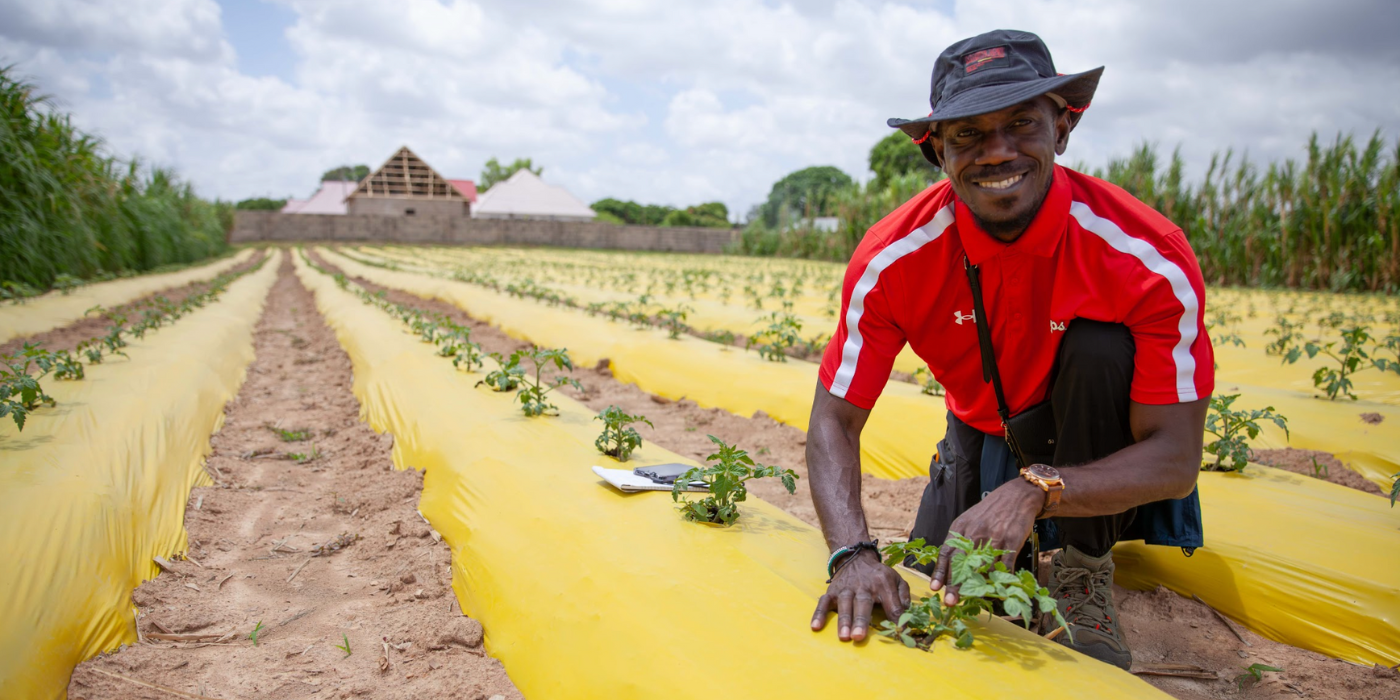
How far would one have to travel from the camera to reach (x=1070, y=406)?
1.65 m

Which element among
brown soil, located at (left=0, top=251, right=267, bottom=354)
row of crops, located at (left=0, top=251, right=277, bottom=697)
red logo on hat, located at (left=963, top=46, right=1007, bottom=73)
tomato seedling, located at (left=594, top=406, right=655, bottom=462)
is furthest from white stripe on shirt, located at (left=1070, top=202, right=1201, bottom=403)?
brown soil, located at (left=0, top=251, right=267, bottom=354)

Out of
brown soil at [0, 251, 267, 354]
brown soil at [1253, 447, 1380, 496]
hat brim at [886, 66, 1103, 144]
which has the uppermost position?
hat brim at [886, 66, 1103, 144]

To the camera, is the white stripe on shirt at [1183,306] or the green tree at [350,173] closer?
the white stripe on shirt at [1183,306]

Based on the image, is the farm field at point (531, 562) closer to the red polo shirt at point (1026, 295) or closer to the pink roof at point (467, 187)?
the red polo shirt at point (1026, 295)

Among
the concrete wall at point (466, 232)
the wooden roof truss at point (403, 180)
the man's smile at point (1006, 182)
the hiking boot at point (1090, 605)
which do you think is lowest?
the hiking boot at point (1090, 605)

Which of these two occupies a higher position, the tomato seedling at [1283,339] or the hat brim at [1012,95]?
the hat brim at [1012,95]

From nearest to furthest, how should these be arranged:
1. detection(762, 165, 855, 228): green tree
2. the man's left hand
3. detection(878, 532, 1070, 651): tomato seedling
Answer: detection(878, 532, 1070, 651): tomato seedling
the man's left hand
detection(762, 165, 855, 228): green tree

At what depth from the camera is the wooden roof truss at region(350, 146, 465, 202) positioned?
3694 cm

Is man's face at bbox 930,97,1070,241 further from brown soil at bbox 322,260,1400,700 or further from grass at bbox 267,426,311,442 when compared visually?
grass at bbox 267,426,311,442

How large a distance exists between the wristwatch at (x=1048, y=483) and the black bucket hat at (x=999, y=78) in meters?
0.72

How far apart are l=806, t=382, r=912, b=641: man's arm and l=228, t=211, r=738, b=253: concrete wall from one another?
30287 mm

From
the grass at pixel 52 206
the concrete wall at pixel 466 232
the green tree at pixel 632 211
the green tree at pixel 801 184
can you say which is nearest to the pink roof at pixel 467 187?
the green tree at pixel 632 211

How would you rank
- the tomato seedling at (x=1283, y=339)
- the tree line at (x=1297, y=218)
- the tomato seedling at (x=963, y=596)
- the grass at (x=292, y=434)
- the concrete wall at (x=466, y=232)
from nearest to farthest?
the tomato seedling at (x=963, y=596) → the grass at (x=292, y=434) → the tomato seedling at (x=1283, y=339) → the tree line at (x=1297, y=218) → the concrete wall at (x=466, y=232)

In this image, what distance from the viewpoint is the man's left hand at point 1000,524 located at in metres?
1.36
